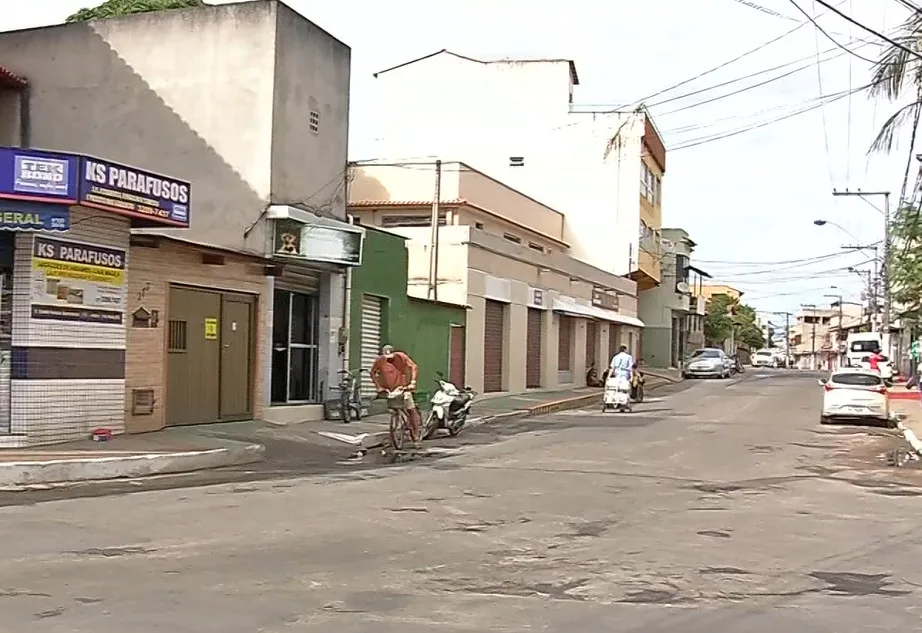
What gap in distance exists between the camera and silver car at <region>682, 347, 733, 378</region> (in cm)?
5534

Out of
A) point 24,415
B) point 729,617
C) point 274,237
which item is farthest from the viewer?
point 274,237

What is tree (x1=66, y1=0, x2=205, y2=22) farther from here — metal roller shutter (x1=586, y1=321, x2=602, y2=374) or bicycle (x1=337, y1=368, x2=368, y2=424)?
metal roller shutter (x1=586, y1=321, x2=602, y2=374)

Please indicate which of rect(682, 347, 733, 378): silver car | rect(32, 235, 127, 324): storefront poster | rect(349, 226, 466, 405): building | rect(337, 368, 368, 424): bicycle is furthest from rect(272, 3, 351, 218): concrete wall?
rect(682, 347, 733, 378): silver car

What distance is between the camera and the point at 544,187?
51.0m

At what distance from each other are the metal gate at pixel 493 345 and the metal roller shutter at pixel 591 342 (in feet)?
33.9

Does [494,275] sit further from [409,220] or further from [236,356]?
[236,356]

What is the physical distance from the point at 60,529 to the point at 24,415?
6004mm


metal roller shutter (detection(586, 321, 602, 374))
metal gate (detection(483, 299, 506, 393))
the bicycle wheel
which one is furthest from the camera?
metal roller shutter (detection(586, 321, 602, 374))

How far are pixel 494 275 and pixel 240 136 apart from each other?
1341 centimetres

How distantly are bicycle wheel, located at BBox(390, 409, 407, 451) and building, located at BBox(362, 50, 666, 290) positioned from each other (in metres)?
33.1

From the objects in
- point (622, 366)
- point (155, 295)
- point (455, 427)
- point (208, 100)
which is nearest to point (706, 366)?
point (622, 366)

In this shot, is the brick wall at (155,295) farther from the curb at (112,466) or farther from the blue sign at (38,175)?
the blue sign at (38,175)

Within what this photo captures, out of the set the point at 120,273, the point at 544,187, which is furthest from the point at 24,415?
the point at 544,187

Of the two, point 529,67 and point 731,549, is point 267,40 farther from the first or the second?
point 529,67
